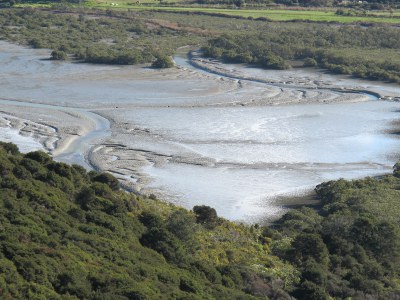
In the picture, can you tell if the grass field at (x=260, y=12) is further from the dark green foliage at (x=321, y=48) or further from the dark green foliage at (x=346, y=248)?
the dark green foliage at (x=346, y=248)

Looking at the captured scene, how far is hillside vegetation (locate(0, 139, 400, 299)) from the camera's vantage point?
738 inches

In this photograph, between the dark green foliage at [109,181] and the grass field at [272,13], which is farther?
the grass field at [272,13]

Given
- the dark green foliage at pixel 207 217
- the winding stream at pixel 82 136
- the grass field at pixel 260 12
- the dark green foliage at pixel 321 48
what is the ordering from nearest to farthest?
the dark green foliage at pixel 207 217
the winding stream at pixel 82 136
the dark green foliage at pixel 321 48
the grass field at pixel 260 12

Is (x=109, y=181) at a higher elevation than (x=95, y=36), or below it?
higher

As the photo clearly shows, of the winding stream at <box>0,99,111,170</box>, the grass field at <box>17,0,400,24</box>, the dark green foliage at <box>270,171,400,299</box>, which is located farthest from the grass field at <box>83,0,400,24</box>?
the dark green foliage at <box>270,171,400,299</box>

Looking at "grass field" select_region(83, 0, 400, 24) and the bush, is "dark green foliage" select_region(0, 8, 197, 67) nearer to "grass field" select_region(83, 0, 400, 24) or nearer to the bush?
the bush

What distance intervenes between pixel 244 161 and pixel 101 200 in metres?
13.6

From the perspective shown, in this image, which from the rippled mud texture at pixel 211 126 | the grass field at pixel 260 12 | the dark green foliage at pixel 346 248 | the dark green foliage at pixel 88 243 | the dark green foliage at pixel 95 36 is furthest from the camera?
the grass field at pixel 260 12

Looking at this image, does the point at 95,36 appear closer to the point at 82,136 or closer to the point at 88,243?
the point at 82,136

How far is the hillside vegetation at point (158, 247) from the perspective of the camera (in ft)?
61.5

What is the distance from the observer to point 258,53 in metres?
69.3

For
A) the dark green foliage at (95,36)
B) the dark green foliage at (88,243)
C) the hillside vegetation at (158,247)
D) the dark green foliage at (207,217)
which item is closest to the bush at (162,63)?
the dark green foliage at (95,36)

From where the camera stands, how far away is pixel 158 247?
2316cm

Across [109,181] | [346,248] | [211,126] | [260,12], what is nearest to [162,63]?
[211,126]
